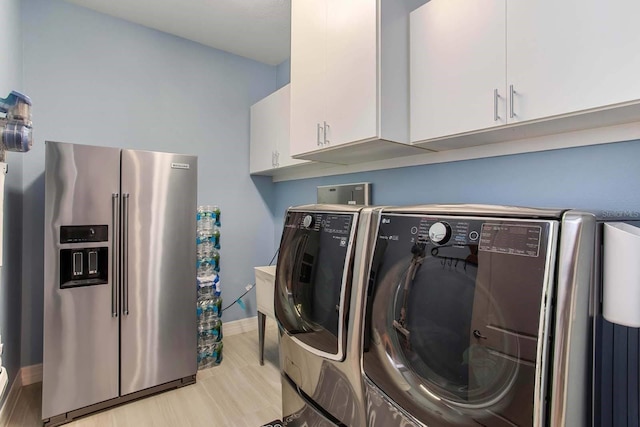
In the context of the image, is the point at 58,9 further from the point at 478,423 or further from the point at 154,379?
the point at 478,423

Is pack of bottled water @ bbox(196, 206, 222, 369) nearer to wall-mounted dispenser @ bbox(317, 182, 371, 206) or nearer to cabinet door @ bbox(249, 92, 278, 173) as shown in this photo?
cabinet door @ bbox(249, 92, 278, 173)

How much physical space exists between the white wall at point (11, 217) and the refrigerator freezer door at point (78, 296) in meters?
0.26

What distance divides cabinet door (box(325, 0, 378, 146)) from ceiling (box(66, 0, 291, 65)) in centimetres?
91

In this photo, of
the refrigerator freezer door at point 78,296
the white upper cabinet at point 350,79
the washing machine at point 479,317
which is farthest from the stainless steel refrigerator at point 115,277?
the washing machine at point 479,317

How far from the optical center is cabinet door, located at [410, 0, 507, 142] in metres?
1.39

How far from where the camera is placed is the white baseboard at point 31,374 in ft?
7.89

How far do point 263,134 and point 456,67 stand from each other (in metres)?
2.05

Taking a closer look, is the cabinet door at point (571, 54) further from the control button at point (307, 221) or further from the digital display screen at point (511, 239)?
the control button at point (307, 221)

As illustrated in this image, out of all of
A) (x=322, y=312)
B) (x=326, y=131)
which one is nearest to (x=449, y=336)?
(x=322, y=312)

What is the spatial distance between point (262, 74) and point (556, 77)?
296cm

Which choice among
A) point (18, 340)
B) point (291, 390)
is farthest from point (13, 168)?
point (291, 390)

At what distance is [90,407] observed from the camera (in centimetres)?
209

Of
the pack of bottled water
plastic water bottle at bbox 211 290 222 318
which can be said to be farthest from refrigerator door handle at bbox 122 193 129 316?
plastic water bottle at bbox 211 290 222 318

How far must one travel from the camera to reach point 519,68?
131cm
